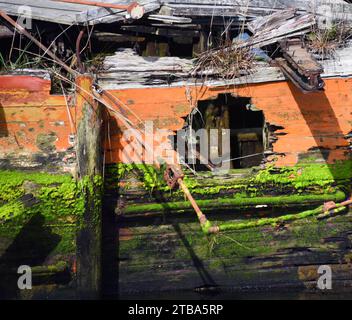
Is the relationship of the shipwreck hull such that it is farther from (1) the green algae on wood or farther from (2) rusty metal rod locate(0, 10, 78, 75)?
(2) rusty metal rod locate(0, 10, 78, 75)

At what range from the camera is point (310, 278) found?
22.1ft

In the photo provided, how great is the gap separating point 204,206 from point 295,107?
1.64 m

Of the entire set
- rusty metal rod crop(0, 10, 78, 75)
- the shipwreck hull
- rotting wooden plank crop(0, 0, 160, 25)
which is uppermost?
rotting wooden plank crop(0, 0, 160, 25)

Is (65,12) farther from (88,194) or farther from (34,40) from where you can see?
(88,194)

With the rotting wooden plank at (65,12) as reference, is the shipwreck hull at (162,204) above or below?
below

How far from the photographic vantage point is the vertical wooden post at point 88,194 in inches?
239

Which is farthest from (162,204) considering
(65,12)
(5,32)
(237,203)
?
(5,32)

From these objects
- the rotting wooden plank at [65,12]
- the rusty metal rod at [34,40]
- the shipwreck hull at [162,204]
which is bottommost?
the shipwreck hull at [162,204]

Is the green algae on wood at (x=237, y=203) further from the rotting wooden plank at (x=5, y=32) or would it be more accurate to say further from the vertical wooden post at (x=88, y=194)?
the rotting wooden plank at (x=5, y=32)

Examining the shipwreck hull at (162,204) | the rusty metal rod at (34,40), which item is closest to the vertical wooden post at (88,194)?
the shipwreck hull at (162,204)

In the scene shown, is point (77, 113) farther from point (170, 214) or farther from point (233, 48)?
point (233, 48)

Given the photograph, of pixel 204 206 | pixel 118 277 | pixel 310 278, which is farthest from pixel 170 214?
pixel 310 278

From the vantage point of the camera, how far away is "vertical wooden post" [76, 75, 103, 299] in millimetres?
6082

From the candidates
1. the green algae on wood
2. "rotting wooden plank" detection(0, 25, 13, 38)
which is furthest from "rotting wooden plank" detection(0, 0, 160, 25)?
the green algae on wood
